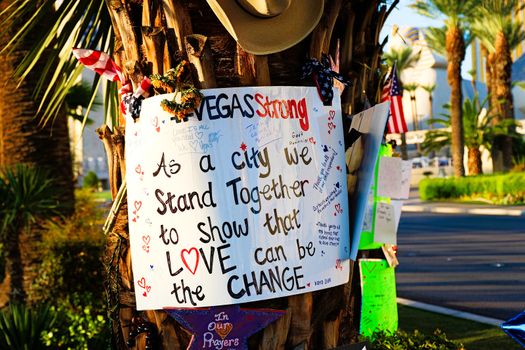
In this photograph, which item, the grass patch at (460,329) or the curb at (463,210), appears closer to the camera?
the grass patch at (460,329)

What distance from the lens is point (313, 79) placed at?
12.7 ft

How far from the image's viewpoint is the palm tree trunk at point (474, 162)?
37312mm

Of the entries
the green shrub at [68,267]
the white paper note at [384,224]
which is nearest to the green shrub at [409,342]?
the white paper note at [384,224]

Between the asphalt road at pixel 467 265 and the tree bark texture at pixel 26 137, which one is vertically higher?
the tree bark texture at pixel 26 137

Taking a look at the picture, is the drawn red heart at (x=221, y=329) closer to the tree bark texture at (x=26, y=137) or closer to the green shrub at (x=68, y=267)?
the green shrub at (x=68, y=267)

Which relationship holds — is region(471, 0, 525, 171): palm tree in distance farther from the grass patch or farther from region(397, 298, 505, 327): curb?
the grass patch

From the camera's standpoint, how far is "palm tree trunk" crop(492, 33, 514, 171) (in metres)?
35.1

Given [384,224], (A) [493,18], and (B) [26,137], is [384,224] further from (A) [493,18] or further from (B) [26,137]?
(A) [493,18]

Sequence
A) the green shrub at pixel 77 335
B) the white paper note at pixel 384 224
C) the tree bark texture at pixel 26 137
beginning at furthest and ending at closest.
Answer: the tree bark texture at pixel 26 137 → the green shrub at pixel 77 335 → the white paper note at pixel 384 224

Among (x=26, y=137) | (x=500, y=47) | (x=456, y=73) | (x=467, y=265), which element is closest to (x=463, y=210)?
(x=456, y=73)

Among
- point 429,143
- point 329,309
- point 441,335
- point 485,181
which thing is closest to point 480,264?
point 441,335

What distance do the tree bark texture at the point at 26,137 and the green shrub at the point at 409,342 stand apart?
19.0 ft

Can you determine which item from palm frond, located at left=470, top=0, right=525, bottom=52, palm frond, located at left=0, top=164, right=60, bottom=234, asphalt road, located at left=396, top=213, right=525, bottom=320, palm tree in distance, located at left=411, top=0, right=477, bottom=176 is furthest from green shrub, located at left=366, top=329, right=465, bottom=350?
palm frond, located at left=470, top=0, right=525, bottom=52

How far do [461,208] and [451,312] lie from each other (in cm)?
1822
